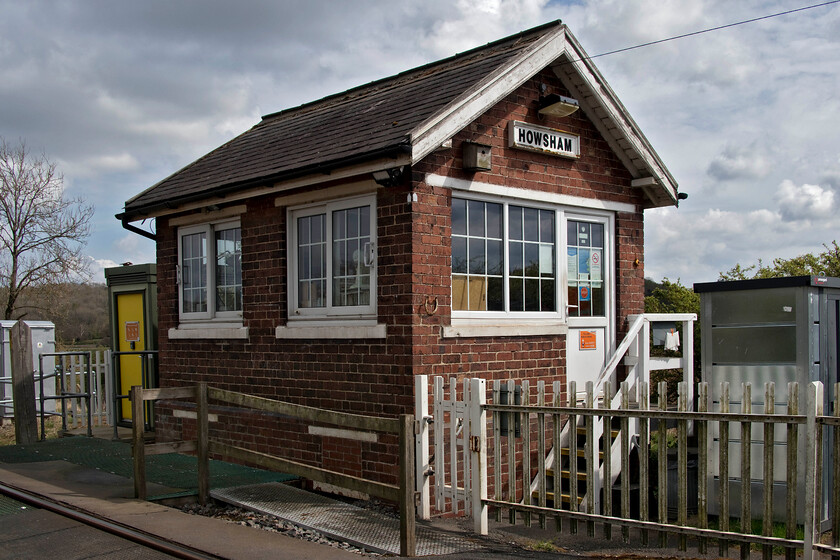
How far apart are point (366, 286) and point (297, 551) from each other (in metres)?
3.10

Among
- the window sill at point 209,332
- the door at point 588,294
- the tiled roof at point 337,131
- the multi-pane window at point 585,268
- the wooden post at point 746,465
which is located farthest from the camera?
the window sill at point 209,332

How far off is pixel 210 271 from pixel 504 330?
13.5 ft

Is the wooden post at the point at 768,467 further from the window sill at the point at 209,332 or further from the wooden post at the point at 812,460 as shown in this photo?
the window sill at the point at 209,332

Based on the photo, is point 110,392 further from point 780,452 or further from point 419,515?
point 780,452

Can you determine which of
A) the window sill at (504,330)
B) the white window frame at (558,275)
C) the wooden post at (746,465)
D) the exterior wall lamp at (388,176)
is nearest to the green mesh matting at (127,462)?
the window sill at (504,330)

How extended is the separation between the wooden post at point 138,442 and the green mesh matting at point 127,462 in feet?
1.37

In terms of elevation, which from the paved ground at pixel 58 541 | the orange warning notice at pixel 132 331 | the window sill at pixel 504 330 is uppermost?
the window sill at pixel 504 330

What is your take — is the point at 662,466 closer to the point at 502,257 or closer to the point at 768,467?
the point at 768,467

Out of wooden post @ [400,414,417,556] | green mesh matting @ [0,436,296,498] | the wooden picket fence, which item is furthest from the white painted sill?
wooden post @ [400,414,417,556]

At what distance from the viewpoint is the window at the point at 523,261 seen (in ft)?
27.5

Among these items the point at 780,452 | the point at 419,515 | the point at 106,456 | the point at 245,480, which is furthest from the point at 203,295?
the point at 780,452

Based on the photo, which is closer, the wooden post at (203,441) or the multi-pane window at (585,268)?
the wooden post at (203,441)

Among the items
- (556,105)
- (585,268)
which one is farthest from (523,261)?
(556,105)

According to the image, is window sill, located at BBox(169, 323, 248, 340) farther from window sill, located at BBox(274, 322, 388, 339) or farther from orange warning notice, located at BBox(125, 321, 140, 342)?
orange warning notice, located at BBox(125, 321, 140, 342)
